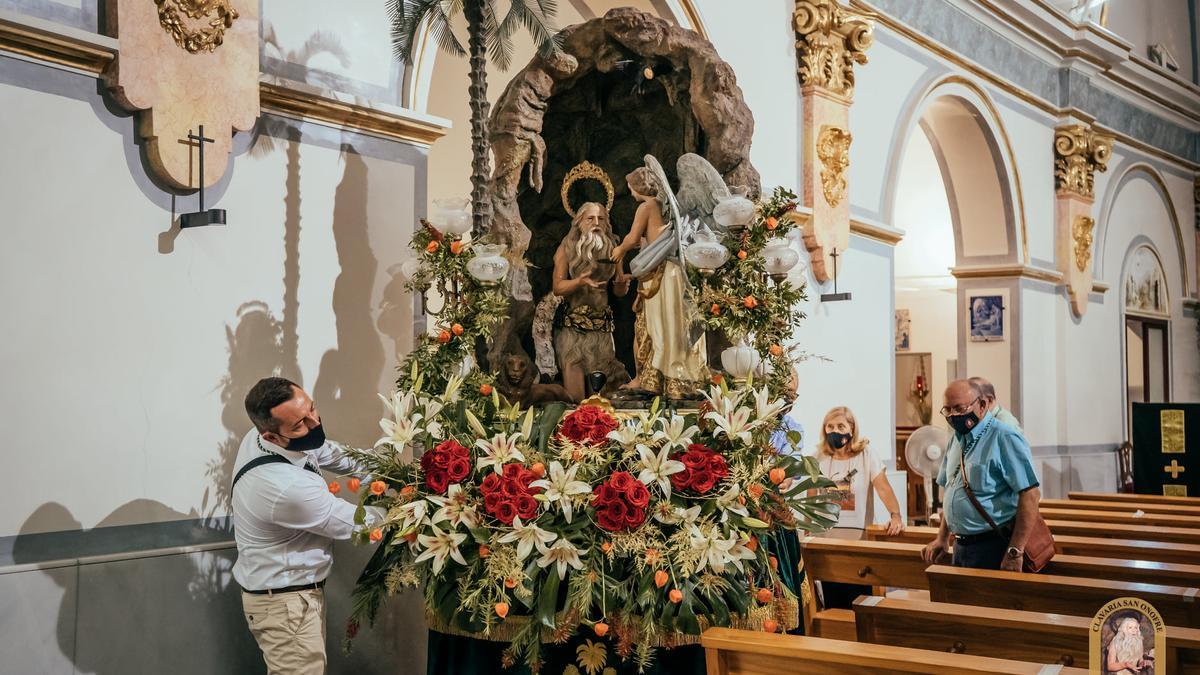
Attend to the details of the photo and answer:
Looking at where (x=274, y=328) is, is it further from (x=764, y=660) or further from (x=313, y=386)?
(x=764, y=660)

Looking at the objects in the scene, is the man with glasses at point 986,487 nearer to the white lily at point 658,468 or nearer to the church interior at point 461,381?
the church interior at point 461,381

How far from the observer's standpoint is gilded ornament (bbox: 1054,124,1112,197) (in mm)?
13609

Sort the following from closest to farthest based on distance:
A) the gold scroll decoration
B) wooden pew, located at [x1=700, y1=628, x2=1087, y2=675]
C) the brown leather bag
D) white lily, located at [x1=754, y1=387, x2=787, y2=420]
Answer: wooden pew, located at [x1=700, y1=628, x2=1087, y2=675] → white lily, located at [x1=754, y1=387, x2=787, y2=420] → the brown leather bag → the gold scroll decoration

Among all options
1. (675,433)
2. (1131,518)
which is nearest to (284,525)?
(675,433)

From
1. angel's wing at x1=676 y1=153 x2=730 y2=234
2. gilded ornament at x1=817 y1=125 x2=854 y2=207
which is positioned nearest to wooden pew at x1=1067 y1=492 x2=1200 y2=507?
gilded ornament at x1=817 y1=125 x2=854 y2=207

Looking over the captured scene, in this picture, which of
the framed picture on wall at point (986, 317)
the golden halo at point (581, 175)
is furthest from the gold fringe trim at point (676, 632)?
the framed picture on wall at point (986, 317)

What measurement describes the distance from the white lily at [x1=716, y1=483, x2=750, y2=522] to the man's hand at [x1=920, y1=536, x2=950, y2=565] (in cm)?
197

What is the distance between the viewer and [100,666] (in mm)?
4039

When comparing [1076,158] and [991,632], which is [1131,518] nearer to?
[991,632]

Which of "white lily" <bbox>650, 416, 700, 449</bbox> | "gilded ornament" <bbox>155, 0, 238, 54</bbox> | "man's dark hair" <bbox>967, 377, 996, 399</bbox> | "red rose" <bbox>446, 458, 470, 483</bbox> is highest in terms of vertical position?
"gilded ornament" <bbox>155, 0, 238, 54</bbox>

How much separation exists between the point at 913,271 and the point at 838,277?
25.4 ft

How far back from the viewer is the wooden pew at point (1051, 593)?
429 cm

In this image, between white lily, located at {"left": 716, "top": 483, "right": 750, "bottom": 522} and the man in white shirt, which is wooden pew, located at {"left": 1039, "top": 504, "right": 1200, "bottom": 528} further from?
the man in white shirt

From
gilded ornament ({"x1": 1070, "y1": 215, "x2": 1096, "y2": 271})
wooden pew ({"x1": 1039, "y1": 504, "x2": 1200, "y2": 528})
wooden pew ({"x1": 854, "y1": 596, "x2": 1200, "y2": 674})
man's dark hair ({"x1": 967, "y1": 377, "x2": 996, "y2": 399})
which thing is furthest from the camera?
gilded ornament ({"x1": 1070, "y1": 215, "x2": 1096, "y2": 271})
